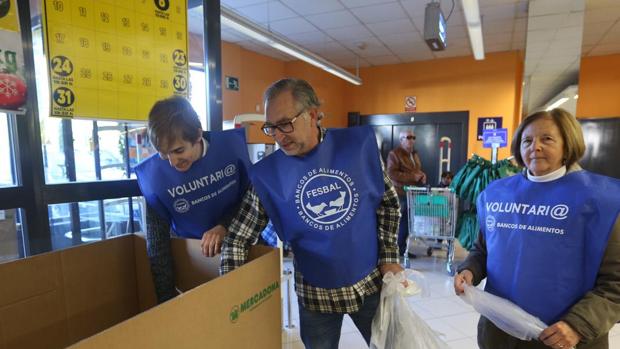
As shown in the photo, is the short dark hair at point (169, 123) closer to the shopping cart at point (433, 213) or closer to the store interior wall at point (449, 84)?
the shopping cart at point (433, 213)

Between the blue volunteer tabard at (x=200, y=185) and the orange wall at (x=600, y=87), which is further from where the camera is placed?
the orange wall at (x=600, y=87)

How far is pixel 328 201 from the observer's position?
1049mm

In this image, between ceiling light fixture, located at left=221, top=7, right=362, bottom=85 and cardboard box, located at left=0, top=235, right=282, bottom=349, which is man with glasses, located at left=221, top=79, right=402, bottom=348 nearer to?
cardboard box, located at left=0, top=235, right=282, bottom=349

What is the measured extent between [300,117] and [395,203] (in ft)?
1.50

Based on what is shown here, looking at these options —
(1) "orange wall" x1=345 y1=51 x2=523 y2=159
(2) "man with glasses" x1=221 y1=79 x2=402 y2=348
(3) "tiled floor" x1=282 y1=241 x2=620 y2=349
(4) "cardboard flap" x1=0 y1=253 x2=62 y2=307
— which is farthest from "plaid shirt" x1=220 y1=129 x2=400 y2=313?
(1) "orange wall" x1=345 y1=51 x2=523 y2=159

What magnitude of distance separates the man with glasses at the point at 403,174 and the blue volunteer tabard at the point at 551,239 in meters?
2.84

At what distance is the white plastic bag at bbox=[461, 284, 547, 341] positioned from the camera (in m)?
0.99

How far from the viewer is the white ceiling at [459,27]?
3.95 metres

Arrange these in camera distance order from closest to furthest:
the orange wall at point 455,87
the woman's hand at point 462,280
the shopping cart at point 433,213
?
the woman's hand at point 462,280 < the shopping cart at point 433,213 < the orange wall at point 455,87

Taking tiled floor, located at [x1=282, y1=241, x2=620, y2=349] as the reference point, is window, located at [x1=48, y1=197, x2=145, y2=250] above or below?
above

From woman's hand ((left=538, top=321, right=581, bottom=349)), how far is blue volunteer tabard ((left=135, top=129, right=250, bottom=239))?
110 cm

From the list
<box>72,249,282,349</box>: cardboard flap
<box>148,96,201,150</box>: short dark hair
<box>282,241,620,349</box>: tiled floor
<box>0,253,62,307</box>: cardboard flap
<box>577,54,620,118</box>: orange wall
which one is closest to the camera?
<box>72,249,282,349</box>: cardboard flap

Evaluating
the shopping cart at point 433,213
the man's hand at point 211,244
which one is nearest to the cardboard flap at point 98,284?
the man's hand at point 211,244

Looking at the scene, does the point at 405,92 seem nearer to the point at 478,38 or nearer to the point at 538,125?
the point at 478,38
